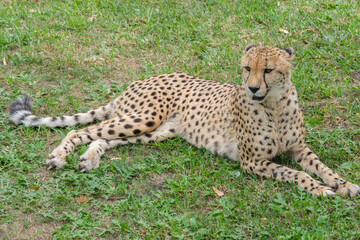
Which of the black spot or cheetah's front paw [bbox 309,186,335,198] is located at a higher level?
cheetah's front paw [bbox 309,186,335,198]

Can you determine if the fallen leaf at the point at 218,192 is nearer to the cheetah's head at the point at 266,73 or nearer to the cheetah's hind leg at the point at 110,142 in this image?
the cheetah's head at the point at 266,73

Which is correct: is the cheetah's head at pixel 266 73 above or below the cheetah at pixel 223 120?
above

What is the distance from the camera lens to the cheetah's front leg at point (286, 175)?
13.5 feet

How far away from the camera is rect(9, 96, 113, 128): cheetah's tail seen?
17.2ft

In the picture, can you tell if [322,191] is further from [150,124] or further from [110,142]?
[110,142]

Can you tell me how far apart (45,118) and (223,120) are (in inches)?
73.1

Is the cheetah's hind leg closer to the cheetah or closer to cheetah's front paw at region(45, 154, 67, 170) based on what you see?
the cheetah

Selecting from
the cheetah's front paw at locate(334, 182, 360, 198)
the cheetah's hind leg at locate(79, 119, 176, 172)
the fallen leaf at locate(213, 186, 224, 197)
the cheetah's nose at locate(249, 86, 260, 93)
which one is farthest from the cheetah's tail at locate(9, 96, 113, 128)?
the cheetah's front paw at locate(334, 182, 360, 198)

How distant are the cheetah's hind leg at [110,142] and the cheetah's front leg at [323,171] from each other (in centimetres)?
131

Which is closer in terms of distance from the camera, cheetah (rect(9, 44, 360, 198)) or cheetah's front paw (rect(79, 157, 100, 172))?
cheetah (rect(9, 44, 360, 198))

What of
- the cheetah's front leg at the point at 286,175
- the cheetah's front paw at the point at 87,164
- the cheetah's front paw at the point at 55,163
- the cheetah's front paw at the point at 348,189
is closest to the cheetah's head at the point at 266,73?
the cheetah's front leg at the point at 286,175

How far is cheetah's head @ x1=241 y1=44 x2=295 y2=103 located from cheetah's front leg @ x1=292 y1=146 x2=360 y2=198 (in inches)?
25.3

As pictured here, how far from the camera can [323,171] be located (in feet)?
14.3

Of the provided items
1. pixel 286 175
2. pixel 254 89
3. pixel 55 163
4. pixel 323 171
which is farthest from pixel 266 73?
pixel 55 163
